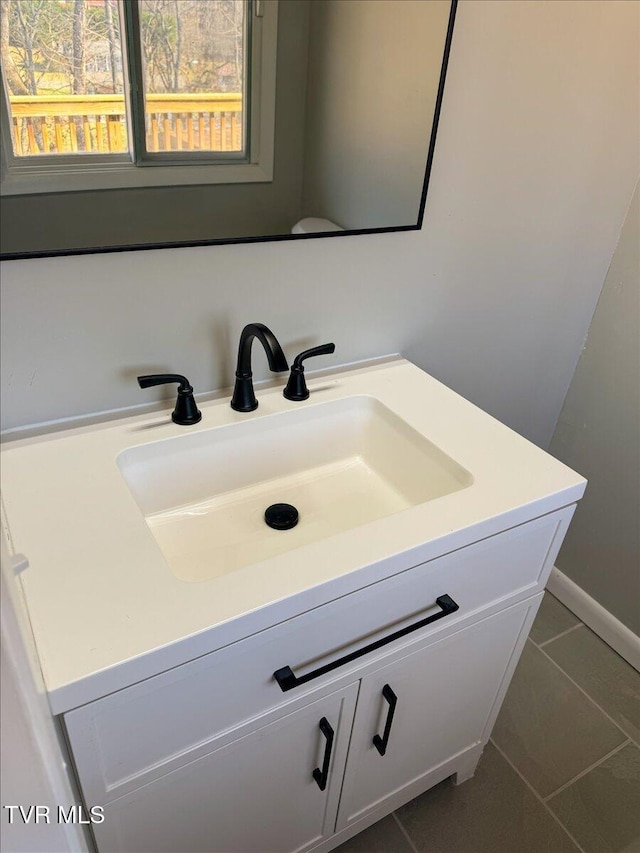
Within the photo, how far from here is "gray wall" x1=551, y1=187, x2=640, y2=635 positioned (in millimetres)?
1565

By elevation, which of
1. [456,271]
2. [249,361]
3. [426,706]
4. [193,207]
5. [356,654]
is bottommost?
[426,706]

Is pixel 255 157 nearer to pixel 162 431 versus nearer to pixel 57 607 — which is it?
pixel 162 431

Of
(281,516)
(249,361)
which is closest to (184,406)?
(249,361)

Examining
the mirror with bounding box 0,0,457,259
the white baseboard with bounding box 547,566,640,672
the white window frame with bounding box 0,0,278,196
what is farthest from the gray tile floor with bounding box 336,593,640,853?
the white window frame with bounding box 0,0,278,196

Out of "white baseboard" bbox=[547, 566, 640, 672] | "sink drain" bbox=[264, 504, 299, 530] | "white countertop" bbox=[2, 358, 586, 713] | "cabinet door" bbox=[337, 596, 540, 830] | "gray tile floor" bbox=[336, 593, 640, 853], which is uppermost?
"white countertop" bbox=[2, 358, 586, 713]

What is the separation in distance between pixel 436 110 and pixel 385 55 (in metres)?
0.13

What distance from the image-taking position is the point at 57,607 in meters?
0.74

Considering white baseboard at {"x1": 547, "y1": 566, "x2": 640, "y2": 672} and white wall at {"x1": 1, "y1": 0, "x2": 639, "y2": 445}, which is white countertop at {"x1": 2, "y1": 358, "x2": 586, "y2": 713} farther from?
white baseboard at {"x1": 547, "y1": 566, "x2": 640, "y2": 672}

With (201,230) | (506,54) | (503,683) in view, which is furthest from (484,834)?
(506,54)

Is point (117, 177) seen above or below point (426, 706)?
above

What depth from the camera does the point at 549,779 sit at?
58.6 inches

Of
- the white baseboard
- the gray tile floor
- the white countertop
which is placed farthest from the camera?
the white baseboard

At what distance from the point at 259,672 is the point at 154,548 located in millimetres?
220

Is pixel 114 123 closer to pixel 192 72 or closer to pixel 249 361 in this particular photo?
pixel 192 72
